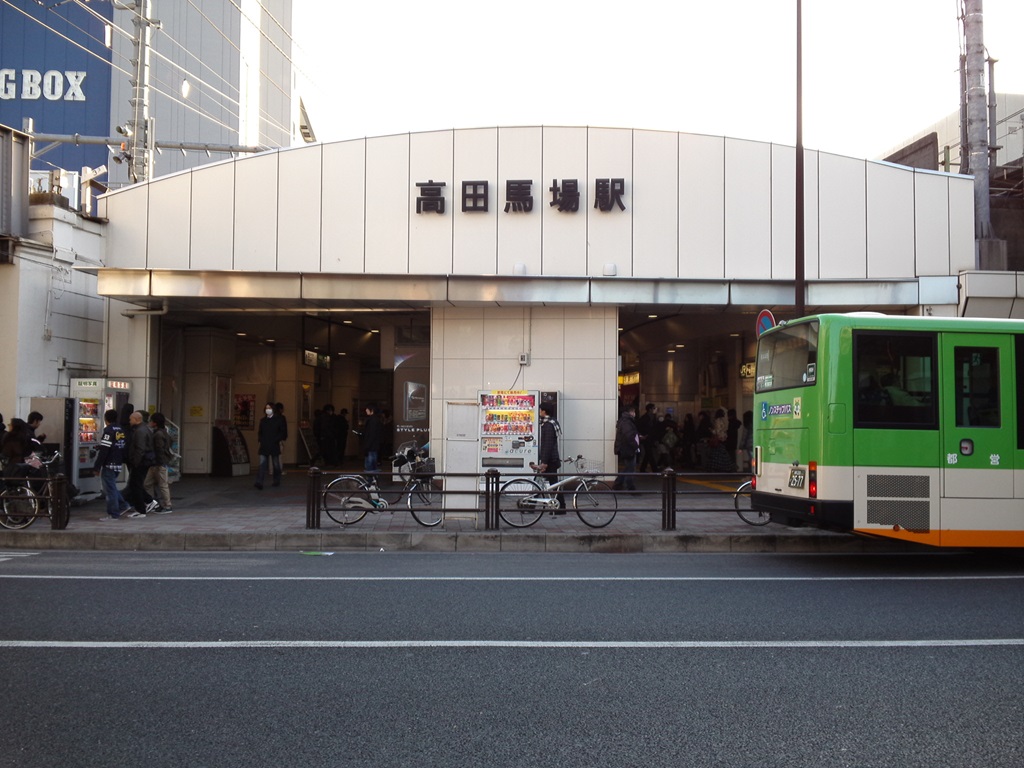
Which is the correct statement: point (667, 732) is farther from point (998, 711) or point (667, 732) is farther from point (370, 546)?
point (370, 546)

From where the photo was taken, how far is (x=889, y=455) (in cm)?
991

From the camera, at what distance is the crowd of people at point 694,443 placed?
2150 centimetres

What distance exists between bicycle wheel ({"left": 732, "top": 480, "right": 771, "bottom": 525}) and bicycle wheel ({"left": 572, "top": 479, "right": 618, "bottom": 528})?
2.02m

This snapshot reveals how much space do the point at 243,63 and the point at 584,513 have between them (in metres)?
38.4

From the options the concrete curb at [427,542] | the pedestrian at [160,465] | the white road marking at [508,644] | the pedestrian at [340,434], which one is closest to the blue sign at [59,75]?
the pedestrian at [340,434]

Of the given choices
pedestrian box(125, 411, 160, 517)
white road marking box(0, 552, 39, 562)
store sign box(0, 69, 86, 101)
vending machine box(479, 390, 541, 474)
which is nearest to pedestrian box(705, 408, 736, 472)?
vending machine box(479, 390, 541, 474)

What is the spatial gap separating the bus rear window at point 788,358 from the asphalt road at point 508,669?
8.41ft

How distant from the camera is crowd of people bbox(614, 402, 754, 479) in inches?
846

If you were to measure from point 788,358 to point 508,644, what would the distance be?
6285 millimetres

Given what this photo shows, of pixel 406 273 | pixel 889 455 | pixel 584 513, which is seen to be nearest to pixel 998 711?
pixel 889 455

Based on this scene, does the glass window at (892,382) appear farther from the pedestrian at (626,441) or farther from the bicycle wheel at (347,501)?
the bicycle wheel at (347,501)

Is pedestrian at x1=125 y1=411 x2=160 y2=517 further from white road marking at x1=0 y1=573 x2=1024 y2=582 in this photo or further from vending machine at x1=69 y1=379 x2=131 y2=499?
white road marking at x1=0 y1=573 x2=1024 y2=582

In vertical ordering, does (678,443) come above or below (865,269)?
below

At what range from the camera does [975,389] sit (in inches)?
395
